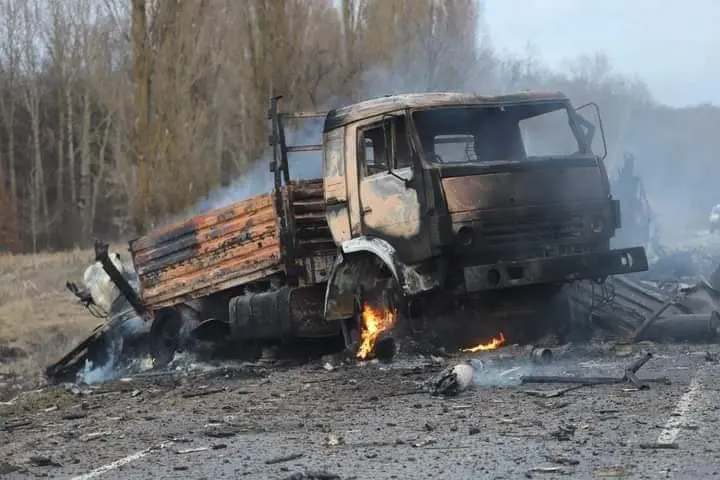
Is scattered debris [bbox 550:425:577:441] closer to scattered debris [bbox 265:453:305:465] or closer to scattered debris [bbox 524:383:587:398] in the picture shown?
scattered debris [bbox 524:383:587:398]

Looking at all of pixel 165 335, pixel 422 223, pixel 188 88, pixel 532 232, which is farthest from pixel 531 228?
pixel 188 88

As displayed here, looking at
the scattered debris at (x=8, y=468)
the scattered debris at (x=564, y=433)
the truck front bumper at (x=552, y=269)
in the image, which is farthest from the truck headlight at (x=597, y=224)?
the scattered debris at (x=8, y=468)

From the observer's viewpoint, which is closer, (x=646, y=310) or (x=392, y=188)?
(x=392, y=188)

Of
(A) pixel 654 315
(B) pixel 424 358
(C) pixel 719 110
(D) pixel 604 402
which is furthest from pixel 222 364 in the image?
(C) pixel 719 110

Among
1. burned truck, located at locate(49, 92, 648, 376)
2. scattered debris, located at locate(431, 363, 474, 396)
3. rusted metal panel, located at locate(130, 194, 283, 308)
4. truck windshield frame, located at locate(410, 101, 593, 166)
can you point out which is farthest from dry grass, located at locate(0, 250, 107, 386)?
scattered debris, located at locate(431, 363, 474, 396)

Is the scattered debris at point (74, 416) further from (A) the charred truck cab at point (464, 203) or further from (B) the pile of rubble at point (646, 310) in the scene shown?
(B) the pile of rubble at point (646, 310)

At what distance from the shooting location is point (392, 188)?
29.5 feet

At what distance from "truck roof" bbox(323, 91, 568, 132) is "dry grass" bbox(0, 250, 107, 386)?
17.3 feet

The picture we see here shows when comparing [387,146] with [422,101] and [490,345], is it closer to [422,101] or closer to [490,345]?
[422,101]

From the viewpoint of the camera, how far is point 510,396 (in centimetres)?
689

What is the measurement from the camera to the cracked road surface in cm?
500

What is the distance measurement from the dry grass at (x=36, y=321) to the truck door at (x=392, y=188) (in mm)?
5283

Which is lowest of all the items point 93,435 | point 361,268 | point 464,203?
point 93,435

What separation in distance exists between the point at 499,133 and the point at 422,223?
142 cm
